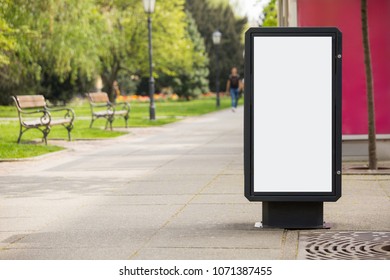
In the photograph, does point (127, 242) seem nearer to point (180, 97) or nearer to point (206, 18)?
point (180, 97)

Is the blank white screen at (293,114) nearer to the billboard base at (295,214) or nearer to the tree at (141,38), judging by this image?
the billboard base at (295,214)

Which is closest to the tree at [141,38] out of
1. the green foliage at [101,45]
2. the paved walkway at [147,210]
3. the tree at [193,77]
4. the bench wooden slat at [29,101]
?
the green foliage at [101,45]

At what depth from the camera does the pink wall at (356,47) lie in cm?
1497

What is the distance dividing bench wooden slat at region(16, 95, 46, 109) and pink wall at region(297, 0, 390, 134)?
7.18 m

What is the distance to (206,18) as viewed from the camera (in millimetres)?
79125

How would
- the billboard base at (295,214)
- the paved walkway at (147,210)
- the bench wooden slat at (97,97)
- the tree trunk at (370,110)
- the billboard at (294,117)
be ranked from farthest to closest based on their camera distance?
the bench wooden slat at (97,97), the tree trunk at (370,110), the billboard base at (295,214), the billboard at (294,117), the paved walkway at (147,210)

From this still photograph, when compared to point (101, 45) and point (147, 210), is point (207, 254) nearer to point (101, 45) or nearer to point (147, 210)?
point (147, 210)

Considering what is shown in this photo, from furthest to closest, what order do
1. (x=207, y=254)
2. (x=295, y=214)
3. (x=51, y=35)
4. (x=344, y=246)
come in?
(x=51, y=35)
(x=295, y=214)
(x=344, y=246)
(x=207, y=254)

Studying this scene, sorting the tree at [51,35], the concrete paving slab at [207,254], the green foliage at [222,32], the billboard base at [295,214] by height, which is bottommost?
the concrete paving slab at [207,254]

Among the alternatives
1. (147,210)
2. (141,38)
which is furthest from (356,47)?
(141,38)

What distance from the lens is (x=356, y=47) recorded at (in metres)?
15.0

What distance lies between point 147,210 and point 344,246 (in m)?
2.75
